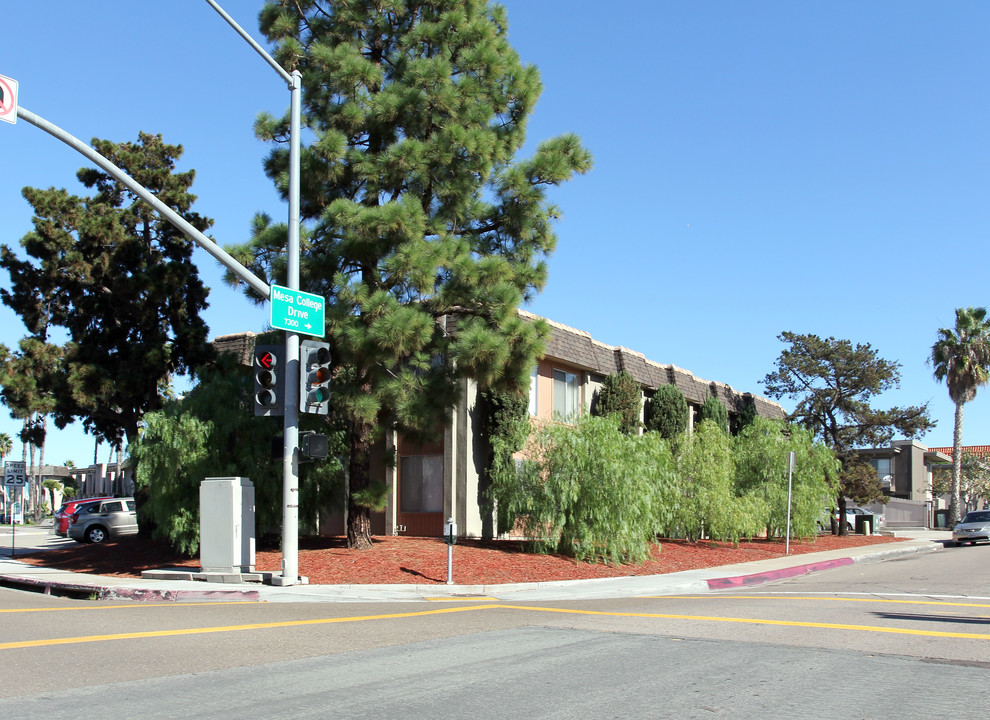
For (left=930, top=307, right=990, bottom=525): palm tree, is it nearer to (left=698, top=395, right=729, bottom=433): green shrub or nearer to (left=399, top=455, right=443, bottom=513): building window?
(left=698, top=395, right=729, bottom=433): green shrub

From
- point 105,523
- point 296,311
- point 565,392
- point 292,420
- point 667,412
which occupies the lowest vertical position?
point 105,523

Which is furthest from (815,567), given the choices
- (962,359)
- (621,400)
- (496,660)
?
(962,359)

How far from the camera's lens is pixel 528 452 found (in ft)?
69.2

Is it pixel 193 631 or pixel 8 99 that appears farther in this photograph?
pixel 8 99

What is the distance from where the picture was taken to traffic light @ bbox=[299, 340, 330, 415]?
1545 centimetres

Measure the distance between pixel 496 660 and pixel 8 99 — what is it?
30.4 ft

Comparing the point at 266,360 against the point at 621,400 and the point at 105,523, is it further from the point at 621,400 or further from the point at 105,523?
the point at 105,523

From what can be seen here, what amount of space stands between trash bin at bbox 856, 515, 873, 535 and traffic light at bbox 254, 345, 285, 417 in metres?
35.7

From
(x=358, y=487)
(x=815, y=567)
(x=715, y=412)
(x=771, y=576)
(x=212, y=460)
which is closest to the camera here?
(x=212, y=460)

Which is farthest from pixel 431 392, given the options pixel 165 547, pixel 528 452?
pixel 165 547

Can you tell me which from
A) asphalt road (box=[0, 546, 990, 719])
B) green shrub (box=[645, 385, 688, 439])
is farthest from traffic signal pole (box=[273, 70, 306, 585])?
green shrub (box=[645, 385, 688, 439])

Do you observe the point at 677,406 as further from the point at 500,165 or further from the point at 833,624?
the point at 833,624

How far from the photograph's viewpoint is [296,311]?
15297 mm

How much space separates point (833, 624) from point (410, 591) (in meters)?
7.33
